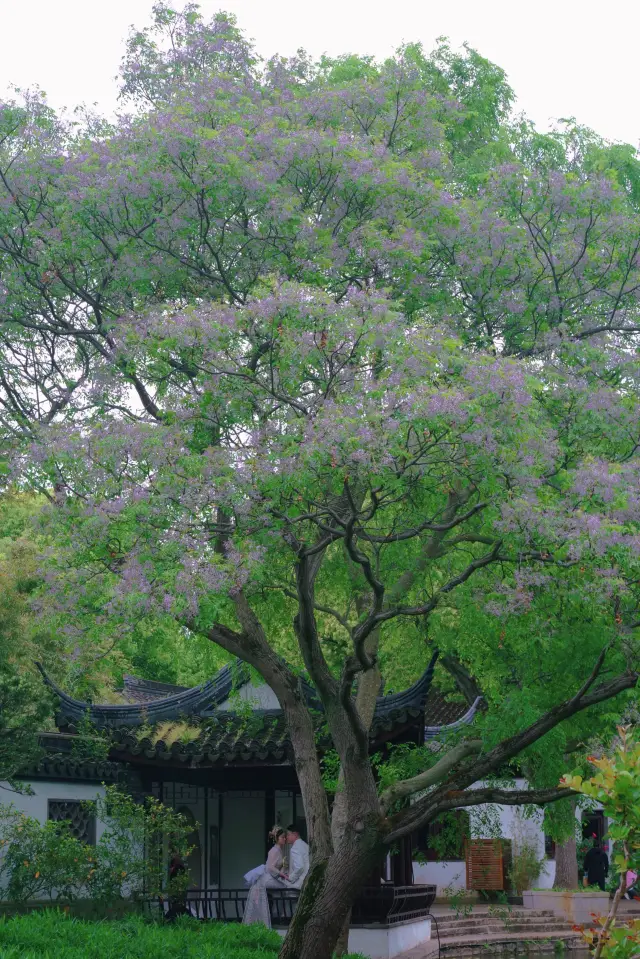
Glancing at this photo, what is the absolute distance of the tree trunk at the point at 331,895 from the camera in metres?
10.7

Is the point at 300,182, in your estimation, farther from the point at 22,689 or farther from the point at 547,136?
the point at 22,689

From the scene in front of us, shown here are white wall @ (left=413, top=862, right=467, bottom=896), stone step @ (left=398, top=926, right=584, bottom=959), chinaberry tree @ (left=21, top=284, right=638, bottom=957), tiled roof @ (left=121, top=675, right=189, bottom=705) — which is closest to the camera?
chinaberry tree @ (left=21, top=284, right=638, bottom=957)

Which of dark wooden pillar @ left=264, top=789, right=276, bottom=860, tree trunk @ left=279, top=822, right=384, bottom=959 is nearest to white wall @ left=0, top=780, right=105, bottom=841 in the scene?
dark wooden pillar @ left=264, top=789, right=276, bottom=860

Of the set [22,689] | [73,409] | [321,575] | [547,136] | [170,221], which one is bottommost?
[22,689]

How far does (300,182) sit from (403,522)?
12.3ft

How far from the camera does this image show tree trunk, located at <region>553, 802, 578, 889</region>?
2469 cm

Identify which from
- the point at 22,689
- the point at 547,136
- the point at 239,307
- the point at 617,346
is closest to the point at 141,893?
the point at 22,689

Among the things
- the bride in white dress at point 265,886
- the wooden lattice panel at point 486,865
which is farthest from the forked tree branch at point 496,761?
the wooden lattice panel at point 486,865

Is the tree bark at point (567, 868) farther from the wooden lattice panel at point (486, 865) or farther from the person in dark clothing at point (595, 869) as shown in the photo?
the wooden lattice panel at point (486, 865)

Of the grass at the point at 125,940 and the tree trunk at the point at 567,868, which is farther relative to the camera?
the tree trunk at the point at 567,868

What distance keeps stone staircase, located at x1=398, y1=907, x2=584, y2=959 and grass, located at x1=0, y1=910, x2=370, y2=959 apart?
615 cm

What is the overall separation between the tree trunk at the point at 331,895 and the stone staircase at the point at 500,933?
7.60 m

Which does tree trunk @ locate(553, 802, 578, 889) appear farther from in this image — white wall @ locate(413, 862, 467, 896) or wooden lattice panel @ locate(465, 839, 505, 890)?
white wall @ locate(413, 862, 467, 896)

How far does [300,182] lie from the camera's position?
11414mm
